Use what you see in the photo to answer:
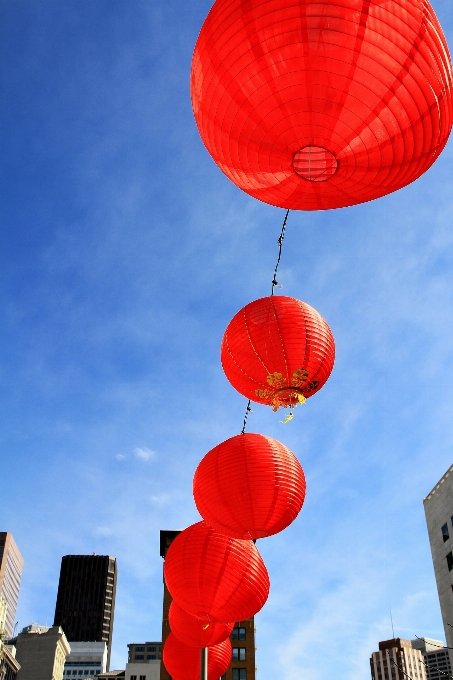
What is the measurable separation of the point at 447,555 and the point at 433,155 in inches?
1248

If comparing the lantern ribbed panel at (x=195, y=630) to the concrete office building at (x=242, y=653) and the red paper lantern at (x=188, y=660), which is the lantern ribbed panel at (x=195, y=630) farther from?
the concrete office building at (x=242, y=653)

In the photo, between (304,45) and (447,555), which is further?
(447,555)

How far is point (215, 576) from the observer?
906cm

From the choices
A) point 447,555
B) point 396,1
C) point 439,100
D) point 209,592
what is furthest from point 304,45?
point 447,555

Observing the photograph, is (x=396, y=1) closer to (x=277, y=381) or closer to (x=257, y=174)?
(x=257, y=174)

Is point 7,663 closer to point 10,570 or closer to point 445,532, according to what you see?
point 10,570

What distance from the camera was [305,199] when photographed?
5.03 metres

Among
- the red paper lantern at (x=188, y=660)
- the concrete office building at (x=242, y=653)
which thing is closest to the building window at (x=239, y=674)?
the concrete office building at (x=242, y=653)

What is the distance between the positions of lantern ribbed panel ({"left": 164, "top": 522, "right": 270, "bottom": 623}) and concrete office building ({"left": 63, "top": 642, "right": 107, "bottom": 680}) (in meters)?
132

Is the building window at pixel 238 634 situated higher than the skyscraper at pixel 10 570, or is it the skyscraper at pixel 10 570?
the skyscraper at pixel 10 570

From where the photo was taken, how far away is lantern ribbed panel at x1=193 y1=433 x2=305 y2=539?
26.3 feet

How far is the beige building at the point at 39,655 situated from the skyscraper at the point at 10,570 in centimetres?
365

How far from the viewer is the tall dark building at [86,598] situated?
14312 cm

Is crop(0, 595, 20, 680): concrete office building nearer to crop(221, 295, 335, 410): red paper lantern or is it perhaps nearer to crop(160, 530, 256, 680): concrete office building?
crop(160, 530, 256, 680): concrete office building
